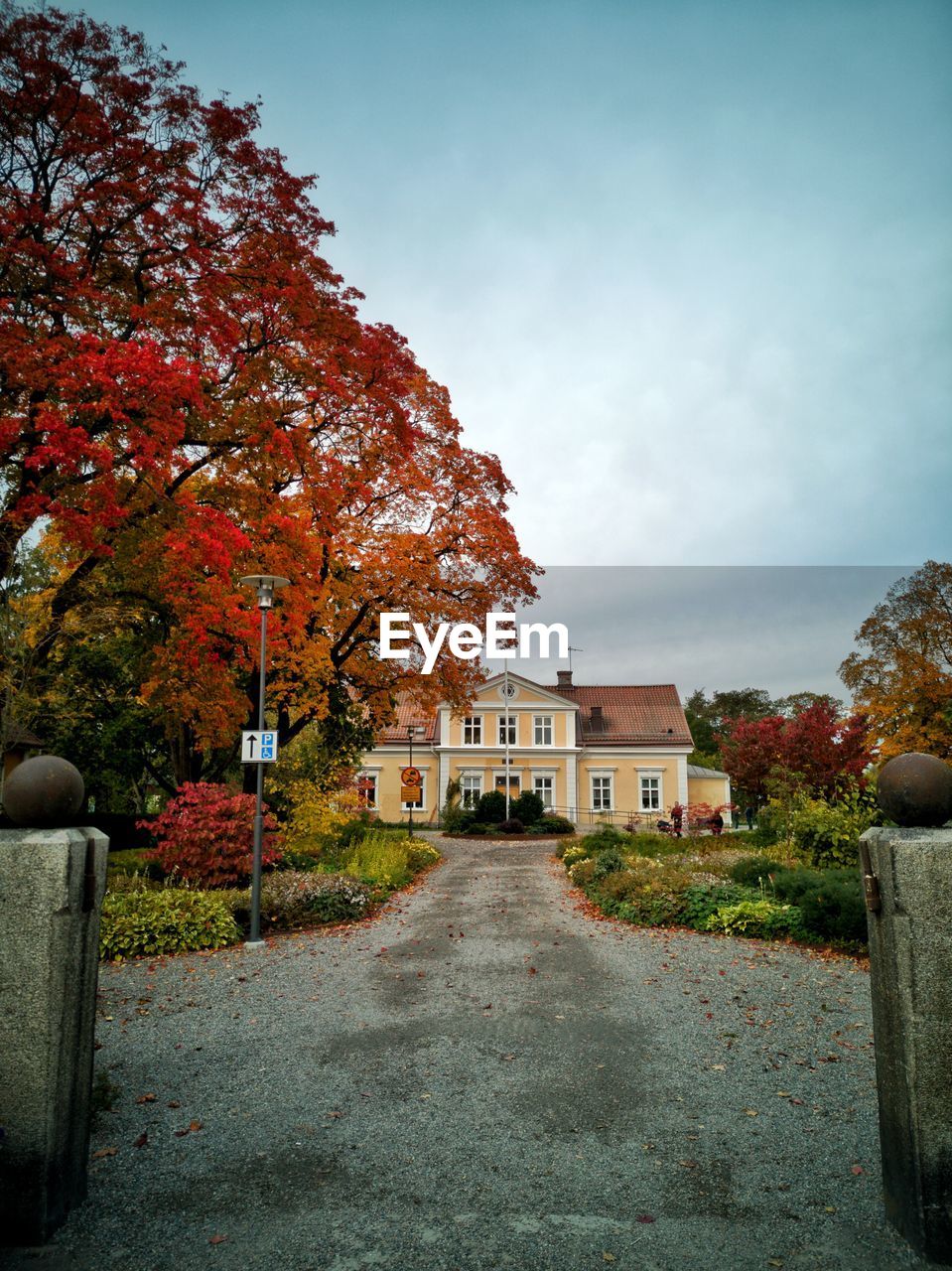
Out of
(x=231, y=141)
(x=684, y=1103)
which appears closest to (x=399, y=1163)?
(x=684, y=1103)

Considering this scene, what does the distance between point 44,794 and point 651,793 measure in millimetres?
35263

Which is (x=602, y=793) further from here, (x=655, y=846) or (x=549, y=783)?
(x=655, y=846)

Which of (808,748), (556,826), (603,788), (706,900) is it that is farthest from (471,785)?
(706,900)

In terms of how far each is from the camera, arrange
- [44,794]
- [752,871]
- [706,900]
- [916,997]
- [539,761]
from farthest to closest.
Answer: [539,761] < [752,871] < [706,900] < [44,794] < [916,997]

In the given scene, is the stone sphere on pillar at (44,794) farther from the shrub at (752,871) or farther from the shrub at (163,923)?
the shrub at (752,871)

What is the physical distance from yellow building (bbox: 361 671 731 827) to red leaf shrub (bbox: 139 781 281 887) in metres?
25.0

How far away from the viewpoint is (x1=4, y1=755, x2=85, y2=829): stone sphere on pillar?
9.90ft

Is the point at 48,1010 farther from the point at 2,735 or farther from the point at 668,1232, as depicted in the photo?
the point at 2,735

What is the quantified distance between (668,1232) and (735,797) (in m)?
40.0

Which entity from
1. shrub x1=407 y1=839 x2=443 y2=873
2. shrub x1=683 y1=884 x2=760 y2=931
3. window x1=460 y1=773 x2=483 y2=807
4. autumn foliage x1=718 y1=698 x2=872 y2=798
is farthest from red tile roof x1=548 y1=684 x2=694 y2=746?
shrub x1=683 y1=884 x2=760 y2=931

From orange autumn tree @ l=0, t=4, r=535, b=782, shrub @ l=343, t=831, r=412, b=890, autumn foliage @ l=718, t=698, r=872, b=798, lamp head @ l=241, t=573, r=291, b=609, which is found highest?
orange autumn tree @ l=0, t=4, r=535, b=782

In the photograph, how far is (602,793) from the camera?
36375mm

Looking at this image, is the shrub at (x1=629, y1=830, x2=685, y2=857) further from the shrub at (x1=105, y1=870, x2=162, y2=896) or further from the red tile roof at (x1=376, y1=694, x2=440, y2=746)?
the red tile roof at (x1=376, y1=694, x2=440, y2=746)

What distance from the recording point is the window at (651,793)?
35.7 meters
